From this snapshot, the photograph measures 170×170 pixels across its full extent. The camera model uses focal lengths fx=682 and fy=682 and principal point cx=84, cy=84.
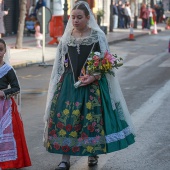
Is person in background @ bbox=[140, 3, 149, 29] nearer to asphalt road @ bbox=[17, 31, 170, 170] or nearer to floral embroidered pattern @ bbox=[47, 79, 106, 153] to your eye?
asphalt road @ bbox=[17, 31, 170, 170]

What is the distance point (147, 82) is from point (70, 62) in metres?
8.17

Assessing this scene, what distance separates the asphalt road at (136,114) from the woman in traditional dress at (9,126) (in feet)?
0.93

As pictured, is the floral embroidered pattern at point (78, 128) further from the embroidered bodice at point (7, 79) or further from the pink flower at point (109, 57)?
the embroidered bodice at point (7, 79)

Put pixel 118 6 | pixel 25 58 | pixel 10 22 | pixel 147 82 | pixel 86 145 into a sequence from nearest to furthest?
pixel 86 145, pixel 147 82, pixel 25 58, pixel 10 22, pixel 118 6

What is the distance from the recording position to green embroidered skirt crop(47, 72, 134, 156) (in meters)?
6.68

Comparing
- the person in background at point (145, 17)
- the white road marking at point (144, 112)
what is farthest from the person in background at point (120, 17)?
the white road marking at point (144, 112)

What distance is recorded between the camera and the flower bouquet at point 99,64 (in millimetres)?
6785

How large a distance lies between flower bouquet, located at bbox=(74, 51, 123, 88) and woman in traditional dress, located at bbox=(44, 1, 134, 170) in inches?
1.5

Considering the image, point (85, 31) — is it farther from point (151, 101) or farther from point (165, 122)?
point (151, 101)

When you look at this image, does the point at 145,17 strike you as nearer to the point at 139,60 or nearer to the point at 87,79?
the point at 139,60

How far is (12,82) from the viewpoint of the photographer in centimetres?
684

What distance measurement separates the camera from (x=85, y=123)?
6.70 metres

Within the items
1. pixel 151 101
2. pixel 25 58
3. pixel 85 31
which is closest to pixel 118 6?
pixel 25 58

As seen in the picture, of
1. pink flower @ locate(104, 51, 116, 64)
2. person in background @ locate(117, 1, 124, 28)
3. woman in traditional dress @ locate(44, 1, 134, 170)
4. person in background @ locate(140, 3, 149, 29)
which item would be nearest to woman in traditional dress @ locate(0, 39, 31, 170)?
woman in traditional dress @ locate(44, 1, 134, 170)
